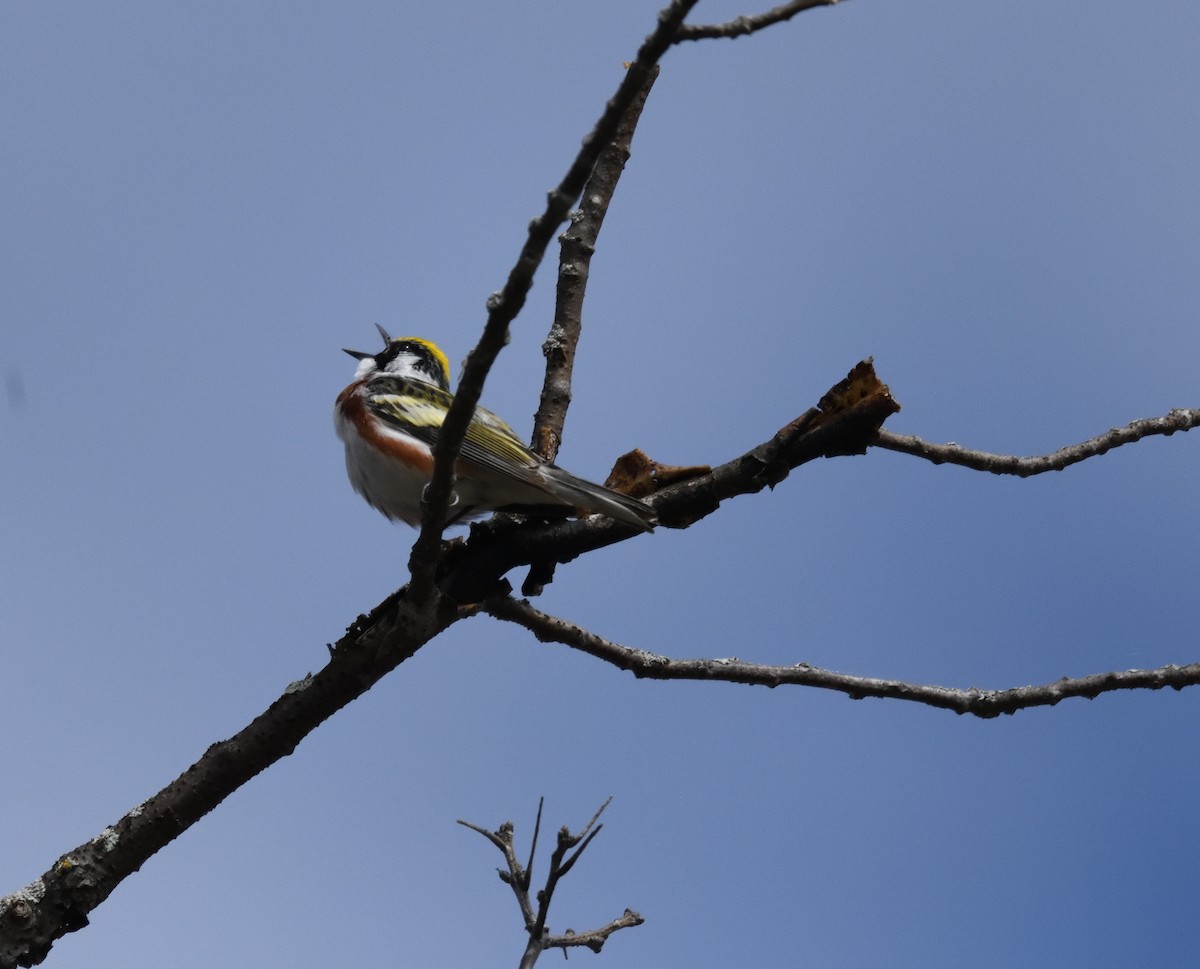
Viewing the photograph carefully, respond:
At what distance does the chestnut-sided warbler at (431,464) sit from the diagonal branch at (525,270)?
0.69 meters

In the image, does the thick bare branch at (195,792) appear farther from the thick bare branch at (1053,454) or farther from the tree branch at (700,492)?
the thick bare branch at (1053,454)

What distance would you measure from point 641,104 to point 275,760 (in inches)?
157

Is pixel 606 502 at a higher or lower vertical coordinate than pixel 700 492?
lower

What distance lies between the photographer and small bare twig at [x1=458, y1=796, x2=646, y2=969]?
3.96 metres

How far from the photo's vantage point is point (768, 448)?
13.1 ft

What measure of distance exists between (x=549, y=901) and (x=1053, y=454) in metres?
2.77

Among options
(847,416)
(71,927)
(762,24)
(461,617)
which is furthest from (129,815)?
(762,24)

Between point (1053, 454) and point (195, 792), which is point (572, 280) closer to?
point (1053, 454)

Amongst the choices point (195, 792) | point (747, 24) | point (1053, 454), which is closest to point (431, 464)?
point (195, 792)

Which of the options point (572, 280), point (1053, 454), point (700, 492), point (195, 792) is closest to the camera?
point (195, 792)

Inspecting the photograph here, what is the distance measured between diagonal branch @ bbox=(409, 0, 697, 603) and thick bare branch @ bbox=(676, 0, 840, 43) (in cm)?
7

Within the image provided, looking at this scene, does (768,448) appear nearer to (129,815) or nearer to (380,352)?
(129,815)

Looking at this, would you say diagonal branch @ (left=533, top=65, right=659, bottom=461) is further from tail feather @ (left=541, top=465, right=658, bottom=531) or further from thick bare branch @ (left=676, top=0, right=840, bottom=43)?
thick bare branch @ (left=676, top=0, right=840, bottom=43)

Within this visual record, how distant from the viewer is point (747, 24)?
282 centimetres
